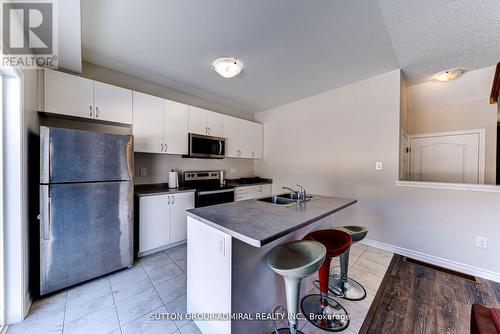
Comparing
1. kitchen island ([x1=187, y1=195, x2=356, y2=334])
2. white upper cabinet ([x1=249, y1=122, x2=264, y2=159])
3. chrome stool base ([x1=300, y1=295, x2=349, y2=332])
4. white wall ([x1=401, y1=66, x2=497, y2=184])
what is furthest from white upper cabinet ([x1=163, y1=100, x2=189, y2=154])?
white wall ([x1=401, y1=66, x2=497, y2=184])

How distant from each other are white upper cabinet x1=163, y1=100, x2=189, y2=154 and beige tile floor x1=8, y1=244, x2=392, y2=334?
167 centimetres

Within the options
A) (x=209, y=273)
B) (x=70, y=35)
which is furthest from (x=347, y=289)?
(x=70, y=35)

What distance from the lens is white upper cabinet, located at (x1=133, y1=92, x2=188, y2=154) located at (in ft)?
8.63

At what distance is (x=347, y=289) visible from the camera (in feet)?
6.16

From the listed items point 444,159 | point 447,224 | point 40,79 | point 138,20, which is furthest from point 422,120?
point 40,79

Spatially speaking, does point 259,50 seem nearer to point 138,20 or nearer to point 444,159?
point 138,20

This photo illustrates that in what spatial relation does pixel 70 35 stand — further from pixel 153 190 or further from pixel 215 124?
pixel 215 124

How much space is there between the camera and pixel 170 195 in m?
2.72

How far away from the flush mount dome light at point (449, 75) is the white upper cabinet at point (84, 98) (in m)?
4.41

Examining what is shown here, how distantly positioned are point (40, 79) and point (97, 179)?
120 cm

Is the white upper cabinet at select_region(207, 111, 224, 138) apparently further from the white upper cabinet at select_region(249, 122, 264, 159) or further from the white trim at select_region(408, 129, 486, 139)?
the white trim at select_region(408, 129, 486, 139)

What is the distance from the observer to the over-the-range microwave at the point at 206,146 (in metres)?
3.20

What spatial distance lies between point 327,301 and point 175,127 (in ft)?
9.69

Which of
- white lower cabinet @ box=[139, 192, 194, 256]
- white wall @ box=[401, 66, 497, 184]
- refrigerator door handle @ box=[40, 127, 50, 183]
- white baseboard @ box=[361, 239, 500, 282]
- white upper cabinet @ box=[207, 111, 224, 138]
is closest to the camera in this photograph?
refrigerator door handle @ box=[40, 127, 50, 183]
